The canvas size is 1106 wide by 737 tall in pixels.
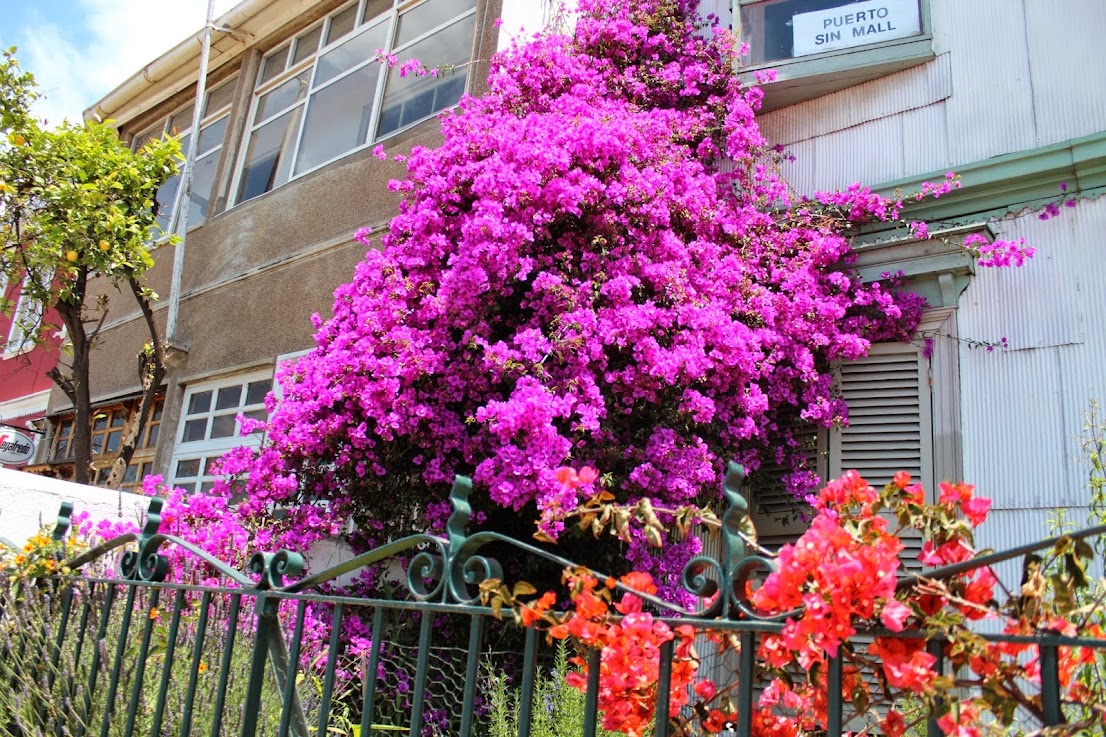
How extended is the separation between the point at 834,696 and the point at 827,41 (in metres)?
6.56

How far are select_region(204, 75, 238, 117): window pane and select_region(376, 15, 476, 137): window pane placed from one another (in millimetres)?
3589

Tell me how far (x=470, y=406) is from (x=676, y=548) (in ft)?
5.15

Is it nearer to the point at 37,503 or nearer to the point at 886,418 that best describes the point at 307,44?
the point at 37,503

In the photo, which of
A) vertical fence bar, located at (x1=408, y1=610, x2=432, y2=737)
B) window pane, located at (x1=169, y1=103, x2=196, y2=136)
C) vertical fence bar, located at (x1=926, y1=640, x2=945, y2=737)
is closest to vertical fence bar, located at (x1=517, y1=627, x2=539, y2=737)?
vertical fence bar, located at (x1=408, y1=610, x2=432, y2=737)

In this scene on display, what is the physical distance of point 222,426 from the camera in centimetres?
954

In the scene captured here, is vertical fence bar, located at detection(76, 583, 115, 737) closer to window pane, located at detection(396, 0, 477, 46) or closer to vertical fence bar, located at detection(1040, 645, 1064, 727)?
vertical fence bar, located at detection(1040, 645, 1064, 727)

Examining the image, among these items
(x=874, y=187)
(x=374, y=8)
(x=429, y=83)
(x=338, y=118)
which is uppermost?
(x=374, y=8)

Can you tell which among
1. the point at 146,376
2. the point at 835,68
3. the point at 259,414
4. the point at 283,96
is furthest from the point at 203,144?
the point at 835,68

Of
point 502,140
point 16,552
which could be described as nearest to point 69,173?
point 502,140

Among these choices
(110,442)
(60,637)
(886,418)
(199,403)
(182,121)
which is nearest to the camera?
(60,637)

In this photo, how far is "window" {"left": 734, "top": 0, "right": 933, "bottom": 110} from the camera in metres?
6.76

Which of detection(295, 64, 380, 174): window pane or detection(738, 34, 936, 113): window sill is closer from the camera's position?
detection(738, 34, 936, 113): window sill

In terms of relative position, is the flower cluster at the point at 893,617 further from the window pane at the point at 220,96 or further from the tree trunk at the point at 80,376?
the window pane at the point at 220,96

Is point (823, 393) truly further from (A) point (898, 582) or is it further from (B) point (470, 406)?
(A) point (898, 582)
